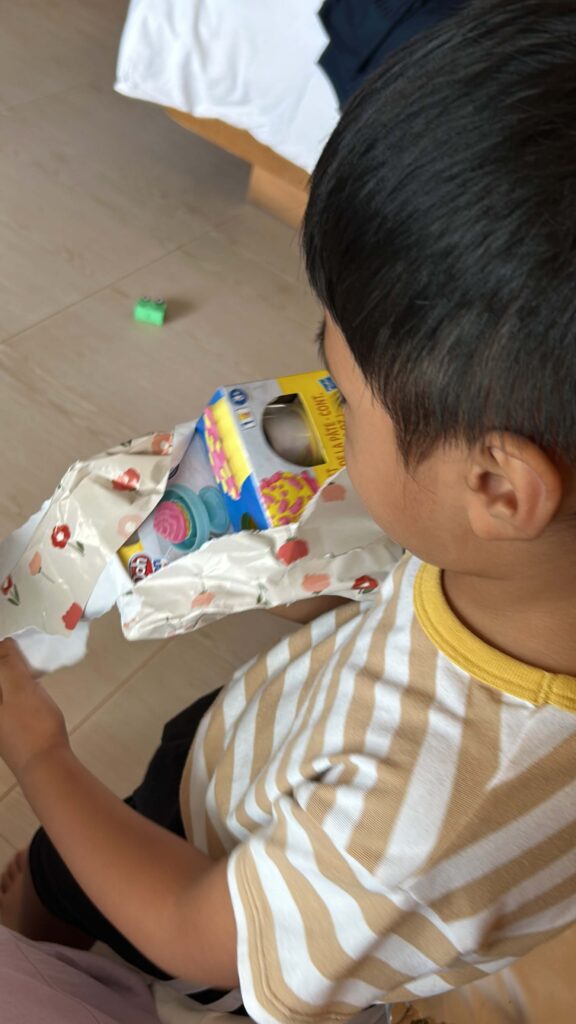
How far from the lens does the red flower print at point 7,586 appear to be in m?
0.80

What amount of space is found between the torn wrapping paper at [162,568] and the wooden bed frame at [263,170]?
2.89ft

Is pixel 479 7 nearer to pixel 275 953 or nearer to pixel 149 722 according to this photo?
pixel 275 953

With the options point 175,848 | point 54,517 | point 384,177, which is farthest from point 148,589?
point 384,177

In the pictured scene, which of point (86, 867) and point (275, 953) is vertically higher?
point (275, 953)

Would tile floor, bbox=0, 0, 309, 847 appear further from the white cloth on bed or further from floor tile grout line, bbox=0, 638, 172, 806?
the white cloth on bed

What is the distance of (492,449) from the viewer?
0.36m

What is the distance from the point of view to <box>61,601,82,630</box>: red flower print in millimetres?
763

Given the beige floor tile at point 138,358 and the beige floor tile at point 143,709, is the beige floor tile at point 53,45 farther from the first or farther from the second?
the beige floor tile at point 143,709

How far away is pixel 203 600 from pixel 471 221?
45 centimetres

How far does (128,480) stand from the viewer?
751 millimetres

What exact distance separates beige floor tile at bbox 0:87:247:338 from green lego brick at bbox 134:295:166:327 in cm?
8

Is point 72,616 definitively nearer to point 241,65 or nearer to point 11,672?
point 11,672

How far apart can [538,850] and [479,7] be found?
14.3 inches

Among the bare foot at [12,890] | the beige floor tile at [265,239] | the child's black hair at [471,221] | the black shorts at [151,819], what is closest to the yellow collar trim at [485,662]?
the child's black hair at [471,221]
